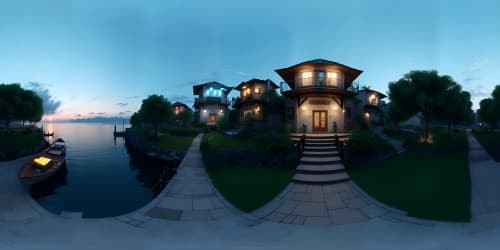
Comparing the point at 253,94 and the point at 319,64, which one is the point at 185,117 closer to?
the point at 253,94

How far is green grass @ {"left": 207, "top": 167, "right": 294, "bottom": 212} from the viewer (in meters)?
8.70

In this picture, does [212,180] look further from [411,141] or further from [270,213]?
[411,141]

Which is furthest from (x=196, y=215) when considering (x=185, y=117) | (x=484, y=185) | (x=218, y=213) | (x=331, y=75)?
(x=185, y=117)

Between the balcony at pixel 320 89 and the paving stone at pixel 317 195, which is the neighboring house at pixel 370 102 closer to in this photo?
the balcony at pixel 320 89

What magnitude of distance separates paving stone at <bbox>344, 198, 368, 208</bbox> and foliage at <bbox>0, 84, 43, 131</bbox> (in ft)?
108

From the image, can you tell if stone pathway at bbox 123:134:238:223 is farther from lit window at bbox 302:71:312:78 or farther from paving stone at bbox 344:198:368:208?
lit window at bbox 302:71:312:78

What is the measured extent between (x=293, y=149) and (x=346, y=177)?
3831mm

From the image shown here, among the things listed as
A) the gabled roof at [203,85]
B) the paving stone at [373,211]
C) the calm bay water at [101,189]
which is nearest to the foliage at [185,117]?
the gabled roof at [203,85]

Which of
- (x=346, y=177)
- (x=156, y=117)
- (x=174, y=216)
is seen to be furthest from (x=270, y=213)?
(x=156, y=117)

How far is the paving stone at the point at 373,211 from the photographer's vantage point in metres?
7.32

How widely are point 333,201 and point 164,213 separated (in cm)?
686

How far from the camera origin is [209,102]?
39875mm

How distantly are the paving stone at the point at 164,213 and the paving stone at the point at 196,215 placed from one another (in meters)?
0.23

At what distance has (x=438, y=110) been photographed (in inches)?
693
